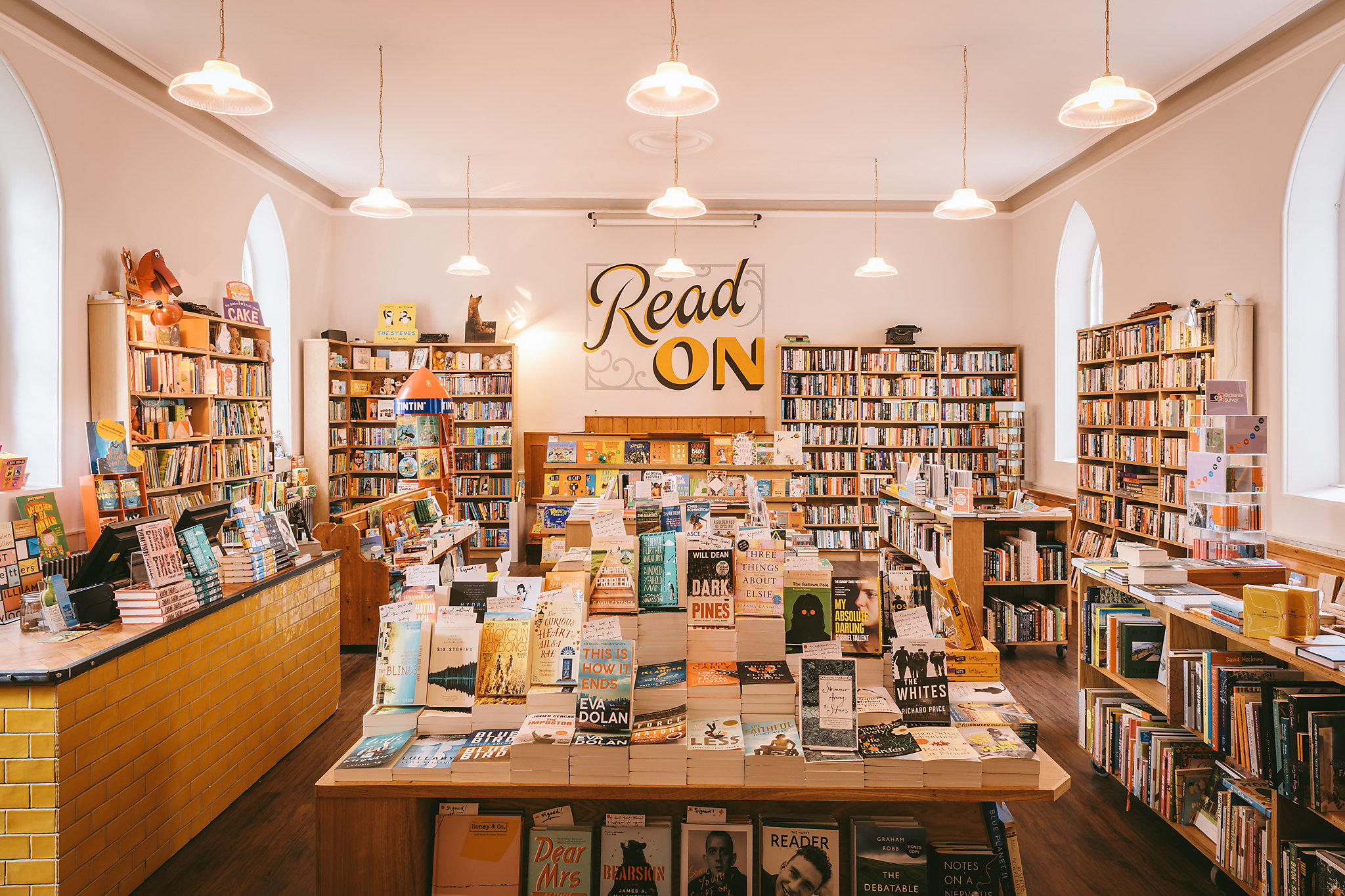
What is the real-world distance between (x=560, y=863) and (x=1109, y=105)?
388 centimetres

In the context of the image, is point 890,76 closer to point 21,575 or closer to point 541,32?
point 541,32

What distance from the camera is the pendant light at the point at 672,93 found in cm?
325

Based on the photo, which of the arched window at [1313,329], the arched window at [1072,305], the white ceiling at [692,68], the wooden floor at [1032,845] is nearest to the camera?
the wooden floor at [1032,845]

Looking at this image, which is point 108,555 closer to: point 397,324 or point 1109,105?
point 1109,105

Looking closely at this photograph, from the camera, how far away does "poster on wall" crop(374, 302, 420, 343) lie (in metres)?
8.54

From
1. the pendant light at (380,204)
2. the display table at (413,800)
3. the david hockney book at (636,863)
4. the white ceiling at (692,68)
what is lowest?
the david hockney book at (636,863)

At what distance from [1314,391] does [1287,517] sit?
849mm

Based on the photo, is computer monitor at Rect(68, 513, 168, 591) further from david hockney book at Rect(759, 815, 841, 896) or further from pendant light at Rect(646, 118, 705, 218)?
pendant light at Rect(646, 118, 705, 218)

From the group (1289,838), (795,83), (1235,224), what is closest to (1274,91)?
(1235,224)

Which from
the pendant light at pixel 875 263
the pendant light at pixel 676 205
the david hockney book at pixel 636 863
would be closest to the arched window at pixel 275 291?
the pendant light at pixel 676 205

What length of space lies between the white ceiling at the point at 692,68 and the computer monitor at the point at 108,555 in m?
3.48

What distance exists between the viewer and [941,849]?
85.4 inches

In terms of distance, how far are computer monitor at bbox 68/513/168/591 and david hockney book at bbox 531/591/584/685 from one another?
1704 millimetres

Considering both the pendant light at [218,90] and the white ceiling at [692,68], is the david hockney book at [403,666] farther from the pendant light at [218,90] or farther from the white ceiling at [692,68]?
the white ceiling at [692,68]
